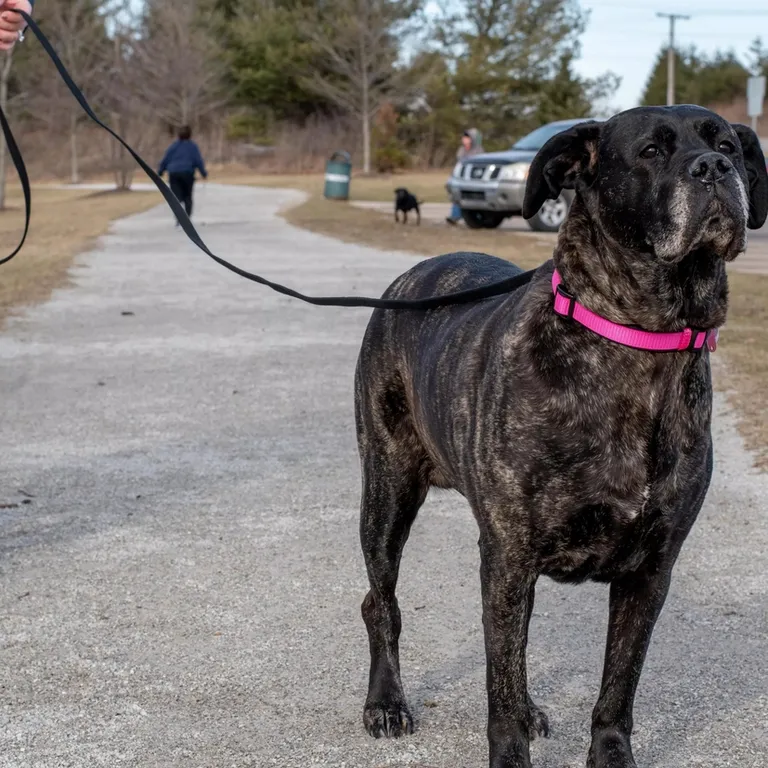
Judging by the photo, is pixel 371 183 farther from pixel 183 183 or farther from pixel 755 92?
pixel 183 183

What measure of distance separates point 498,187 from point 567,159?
19.1 meters

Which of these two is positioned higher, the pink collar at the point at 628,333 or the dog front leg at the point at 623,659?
the pink collar at the point at 628,333

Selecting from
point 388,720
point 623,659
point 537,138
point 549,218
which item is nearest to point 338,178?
point 537,138

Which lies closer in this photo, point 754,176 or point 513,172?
point 754,176

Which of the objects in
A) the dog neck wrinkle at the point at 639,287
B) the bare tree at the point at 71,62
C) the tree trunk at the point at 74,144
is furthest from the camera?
the tree trunk at the point at 74,144

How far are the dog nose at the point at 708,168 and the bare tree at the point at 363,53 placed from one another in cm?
5983

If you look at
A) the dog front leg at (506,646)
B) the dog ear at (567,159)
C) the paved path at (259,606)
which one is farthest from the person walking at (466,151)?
the dog front leg at (506,646)

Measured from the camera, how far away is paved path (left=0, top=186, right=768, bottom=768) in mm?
3619

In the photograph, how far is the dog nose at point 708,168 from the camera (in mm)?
2953

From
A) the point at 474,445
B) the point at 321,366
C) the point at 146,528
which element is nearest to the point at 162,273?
the point at 321,366

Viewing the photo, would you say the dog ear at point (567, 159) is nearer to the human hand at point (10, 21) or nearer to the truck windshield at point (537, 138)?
the human hand at point (10, 21)

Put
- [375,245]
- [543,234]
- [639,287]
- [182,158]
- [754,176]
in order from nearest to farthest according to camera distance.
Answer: [639,287] < [754,176] < [375,245] < [543,234] < [182,158]

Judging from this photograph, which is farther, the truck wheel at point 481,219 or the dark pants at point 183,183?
the truck wheel at point 481,219

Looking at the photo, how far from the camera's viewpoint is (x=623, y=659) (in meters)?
3.29
